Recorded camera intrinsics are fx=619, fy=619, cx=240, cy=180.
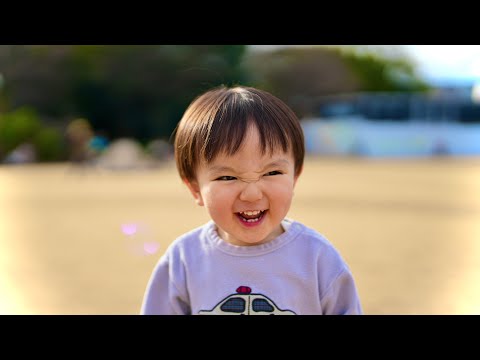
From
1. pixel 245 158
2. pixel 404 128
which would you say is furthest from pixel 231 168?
pixel 404 128

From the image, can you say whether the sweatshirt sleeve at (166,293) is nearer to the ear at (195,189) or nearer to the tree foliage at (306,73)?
the ear at (195,189)

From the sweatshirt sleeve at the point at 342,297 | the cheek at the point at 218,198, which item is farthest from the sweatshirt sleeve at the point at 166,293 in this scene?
the sweatshirt sleeve at the point at 342,297

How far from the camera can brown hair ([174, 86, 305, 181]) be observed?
1.50 meters

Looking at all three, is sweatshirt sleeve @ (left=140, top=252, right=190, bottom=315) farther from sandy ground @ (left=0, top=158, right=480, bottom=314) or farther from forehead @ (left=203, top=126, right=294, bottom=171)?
sandy ground @ (left=0, top=158, right=480, bottom=314)

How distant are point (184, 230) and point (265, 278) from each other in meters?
5.67

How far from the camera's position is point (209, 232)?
1.65 meters

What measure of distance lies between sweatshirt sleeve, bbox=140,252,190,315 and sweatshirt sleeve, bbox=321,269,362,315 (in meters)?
0.37

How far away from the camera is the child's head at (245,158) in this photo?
149 centimetres

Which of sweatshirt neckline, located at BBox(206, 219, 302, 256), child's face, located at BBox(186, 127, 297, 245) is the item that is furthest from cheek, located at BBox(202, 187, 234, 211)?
sweatshirt neckline, located at BBox(206, 219, 302, 256)

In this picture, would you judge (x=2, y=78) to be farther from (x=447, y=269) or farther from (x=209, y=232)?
(x=209, y=232)

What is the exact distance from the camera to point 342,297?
156 cm

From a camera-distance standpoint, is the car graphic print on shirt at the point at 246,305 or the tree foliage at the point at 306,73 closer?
the car graphic print on shirt at the point at 246,305

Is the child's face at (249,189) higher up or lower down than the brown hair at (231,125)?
lower down

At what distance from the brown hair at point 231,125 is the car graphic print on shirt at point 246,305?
0.33m
